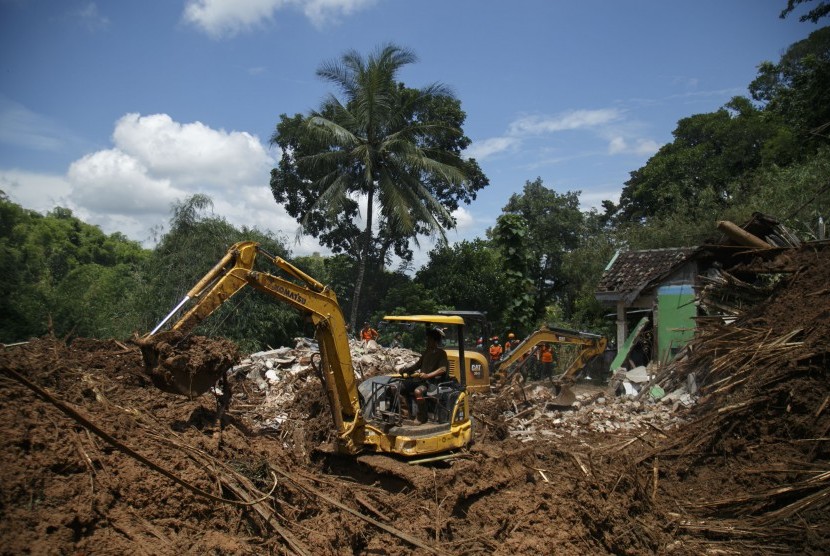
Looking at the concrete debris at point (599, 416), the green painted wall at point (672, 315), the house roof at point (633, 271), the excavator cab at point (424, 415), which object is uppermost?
the house roof at point (633, 271)

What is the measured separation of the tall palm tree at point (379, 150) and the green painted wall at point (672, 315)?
8439 millimetres

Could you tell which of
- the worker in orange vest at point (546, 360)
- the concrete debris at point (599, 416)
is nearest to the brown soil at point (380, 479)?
the concrete debris at point (599, 416)

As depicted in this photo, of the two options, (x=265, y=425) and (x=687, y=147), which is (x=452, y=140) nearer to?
(x=687, y=147)

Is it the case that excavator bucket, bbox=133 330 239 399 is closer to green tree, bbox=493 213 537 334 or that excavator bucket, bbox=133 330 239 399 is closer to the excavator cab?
the excavator cab

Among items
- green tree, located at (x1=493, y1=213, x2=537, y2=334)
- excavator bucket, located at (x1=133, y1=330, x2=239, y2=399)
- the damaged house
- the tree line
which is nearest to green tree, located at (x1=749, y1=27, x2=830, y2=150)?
the tree line

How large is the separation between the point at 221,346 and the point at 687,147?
3504 centimetres

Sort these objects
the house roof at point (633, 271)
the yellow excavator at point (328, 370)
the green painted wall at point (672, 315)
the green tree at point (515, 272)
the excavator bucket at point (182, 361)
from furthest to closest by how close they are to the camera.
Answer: the green tree at point (515, 272)
the house roof at point (633, 271)
the green painted wall at point (672, 315)
the yellow excavator at point (328, 370)
the excavator bucket at point (182, 361)

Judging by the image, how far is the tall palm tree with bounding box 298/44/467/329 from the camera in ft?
74.6

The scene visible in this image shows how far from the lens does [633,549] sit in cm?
657

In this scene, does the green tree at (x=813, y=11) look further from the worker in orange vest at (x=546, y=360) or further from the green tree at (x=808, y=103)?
the worker in orange vest at (x=546, y=360)

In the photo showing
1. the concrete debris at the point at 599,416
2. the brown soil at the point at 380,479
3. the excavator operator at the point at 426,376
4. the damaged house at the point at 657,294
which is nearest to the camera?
the brown soil at the point at 380,479

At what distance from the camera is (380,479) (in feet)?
23.9

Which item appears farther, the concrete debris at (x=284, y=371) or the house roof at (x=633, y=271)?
the house roof at (x=633, y=271)

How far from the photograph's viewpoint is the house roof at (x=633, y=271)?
1955 cm
